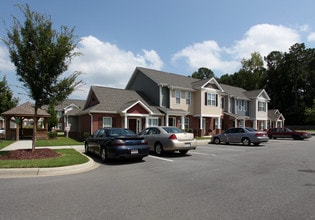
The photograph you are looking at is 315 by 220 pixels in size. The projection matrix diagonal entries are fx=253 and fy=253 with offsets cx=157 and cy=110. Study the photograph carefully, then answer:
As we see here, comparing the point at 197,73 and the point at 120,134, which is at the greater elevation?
the point at 197,73

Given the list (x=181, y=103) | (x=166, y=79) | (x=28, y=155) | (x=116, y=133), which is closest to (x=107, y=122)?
(x=181, y=103)

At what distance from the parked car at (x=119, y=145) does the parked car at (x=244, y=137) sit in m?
11.7

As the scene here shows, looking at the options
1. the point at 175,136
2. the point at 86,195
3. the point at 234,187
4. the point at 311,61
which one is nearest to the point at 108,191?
the point at 86,195

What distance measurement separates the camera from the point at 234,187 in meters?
6.82

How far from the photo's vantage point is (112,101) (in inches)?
1026

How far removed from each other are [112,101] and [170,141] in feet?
46.6

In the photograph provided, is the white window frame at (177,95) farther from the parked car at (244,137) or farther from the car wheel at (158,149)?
the car wheel at (158,149)

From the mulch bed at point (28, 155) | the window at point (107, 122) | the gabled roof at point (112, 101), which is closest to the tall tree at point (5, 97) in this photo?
the gabled roof at point (112, 101)

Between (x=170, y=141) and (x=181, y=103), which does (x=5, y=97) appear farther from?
(x=170, y=141)

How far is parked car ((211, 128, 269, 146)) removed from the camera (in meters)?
20.1

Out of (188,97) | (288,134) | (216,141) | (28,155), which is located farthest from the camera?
(188,97)

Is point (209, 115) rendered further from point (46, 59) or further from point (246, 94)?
point (46, 59)

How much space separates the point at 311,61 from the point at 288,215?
8254cm

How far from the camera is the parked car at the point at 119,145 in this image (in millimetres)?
10774
